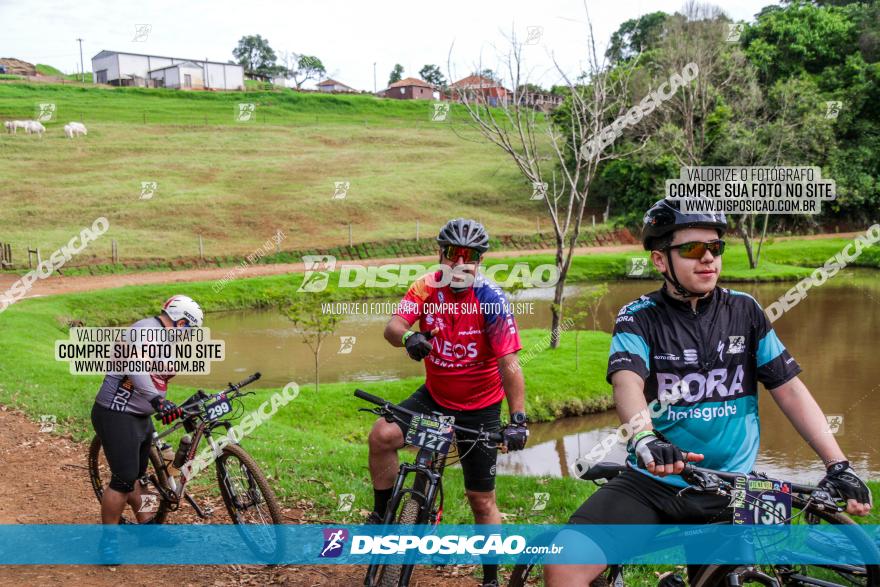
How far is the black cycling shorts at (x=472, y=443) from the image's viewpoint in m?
5.63

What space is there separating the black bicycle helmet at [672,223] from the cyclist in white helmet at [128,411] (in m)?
4.23

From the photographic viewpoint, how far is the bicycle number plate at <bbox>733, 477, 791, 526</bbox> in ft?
11.1

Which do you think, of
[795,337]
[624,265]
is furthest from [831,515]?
[624,265]

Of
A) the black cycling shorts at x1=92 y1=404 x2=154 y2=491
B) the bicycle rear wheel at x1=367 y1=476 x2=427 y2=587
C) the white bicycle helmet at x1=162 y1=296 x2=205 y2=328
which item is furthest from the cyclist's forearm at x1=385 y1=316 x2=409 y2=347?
the black cycling shorts at x1=92 y1=404 x2=154 y2=491

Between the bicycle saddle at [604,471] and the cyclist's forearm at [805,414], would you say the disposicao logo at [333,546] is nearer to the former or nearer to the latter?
the bicycle saddle at [604,471]

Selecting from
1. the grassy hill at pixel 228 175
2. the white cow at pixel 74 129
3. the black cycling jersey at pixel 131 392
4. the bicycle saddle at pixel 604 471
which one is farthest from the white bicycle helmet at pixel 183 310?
the white cow at pixel 74 129

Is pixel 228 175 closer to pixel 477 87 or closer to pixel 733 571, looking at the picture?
pixel 477 87

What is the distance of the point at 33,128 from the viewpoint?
201 ft

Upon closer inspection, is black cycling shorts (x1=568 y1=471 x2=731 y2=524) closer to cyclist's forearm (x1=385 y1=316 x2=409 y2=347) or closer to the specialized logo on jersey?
the specialized logo on jersey

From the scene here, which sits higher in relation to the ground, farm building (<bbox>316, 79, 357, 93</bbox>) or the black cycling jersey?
farm building (<bbox>316, 79, 357, 93</bbox>)

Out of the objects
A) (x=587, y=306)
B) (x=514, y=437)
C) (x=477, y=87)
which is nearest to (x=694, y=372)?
(x=514, y=437)

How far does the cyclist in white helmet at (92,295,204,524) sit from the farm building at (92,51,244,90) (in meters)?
93.1

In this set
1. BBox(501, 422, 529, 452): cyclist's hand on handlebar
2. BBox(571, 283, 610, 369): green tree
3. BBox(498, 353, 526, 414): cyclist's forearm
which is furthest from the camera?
BBox(571, 283, 610, 369): green tree

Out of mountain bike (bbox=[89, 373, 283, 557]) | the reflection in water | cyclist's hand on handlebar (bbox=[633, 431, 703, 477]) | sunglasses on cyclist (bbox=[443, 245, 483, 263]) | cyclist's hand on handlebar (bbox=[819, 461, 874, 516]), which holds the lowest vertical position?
the reflection in water
